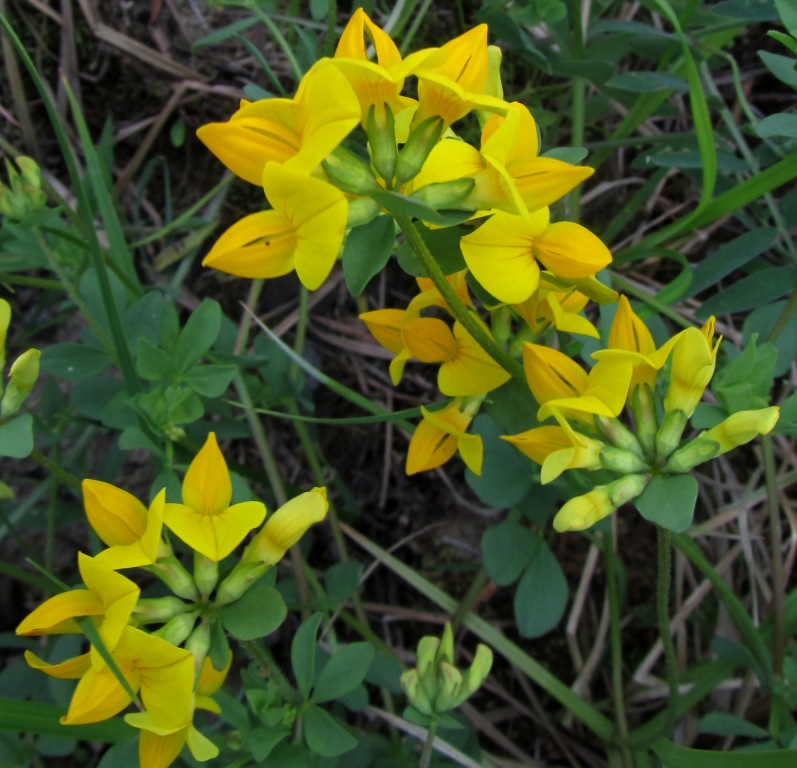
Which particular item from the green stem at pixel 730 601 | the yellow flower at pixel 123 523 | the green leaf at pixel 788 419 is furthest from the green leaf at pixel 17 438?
the green leaf at pixel 788 419

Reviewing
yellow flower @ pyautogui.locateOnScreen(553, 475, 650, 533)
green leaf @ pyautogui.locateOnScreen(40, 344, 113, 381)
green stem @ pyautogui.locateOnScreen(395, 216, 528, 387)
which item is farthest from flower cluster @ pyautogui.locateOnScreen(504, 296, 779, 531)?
green leaf @ pyautogui.locateOnScreen(40, 344, 113, 381)

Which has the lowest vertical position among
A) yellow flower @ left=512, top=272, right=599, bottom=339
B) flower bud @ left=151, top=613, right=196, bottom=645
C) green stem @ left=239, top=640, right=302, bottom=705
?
green stem @ left=239, top=640, right=302, bottom=705

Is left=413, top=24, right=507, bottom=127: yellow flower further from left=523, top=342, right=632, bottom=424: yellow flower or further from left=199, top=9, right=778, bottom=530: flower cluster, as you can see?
left=523, top=342, right=632, bottom=424: yellow flower

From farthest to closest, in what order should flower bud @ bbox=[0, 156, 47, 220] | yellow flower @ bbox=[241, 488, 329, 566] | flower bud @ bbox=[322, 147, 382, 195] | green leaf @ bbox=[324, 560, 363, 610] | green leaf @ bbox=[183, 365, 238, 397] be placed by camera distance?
1. green leaf @ bbox=[324, 560, 363, 610]
2. flower bud @ bbox=[0, 156, 47, 220]
3. green leaf @ bbox=[183, 365, 238, 397]
4. yellow flower @ bbox=[241, 488, 329, 566]
5. flower bud @ bbox=[322, 147, 382, 195]

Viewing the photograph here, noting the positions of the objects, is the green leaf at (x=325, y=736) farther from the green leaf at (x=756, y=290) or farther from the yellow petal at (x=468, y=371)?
the green leaf at (x=756, y=290)

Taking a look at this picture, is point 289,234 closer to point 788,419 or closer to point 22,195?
point 788,419
